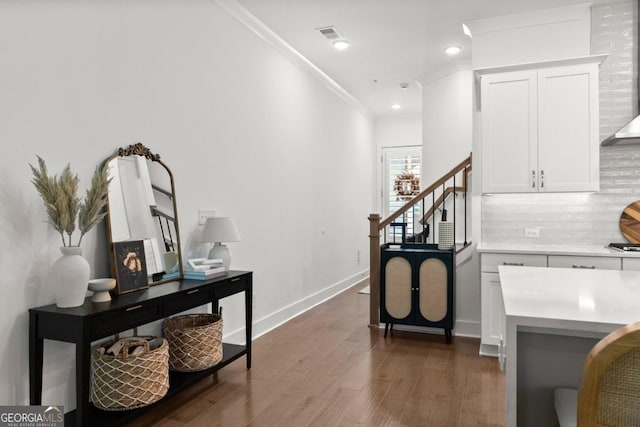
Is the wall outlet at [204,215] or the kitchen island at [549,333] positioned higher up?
the wall outlet at [204,215]

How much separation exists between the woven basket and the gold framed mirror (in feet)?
1.30

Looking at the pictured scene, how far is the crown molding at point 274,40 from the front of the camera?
360cm

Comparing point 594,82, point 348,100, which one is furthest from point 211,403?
point 348,100

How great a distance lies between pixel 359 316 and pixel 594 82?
3204 millimetres

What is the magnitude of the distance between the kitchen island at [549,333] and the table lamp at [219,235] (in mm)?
2018

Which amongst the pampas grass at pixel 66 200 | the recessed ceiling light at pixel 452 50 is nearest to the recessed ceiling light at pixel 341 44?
the recessed ceiling light at pixel 452 50

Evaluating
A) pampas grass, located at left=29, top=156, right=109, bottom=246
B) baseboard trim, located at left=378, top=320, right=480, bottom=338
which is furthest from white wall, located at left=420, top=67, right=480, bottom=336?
pampas grass, located at left=29, top=156, right=109, bottom=246

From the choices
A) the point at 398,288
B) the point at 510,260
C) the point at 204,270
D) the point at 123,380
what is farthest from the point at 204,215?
the point at 510,260

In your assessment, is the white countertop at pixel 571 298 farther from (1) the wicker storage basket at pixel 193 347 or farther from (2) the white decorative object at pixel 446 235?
(1) the wicker storage basket at pixel 193 347

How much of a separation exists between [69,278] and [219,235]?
1.19 meters

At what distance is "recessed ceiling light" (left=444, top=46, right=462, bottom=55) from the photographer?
4614 mm

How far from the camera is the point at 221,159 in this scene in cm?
357

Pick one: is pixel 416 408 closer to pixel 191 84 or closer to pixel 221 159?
pixel 221 159

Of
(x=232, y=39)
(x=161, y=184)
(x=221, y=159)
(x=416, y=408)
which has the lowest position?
(x=416, y=408)
